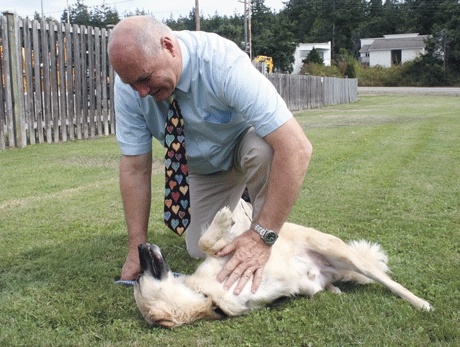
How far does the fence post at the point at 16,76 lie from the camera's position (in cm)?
927

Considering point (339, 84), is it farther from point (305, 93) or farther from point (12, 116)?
point (12, 116)

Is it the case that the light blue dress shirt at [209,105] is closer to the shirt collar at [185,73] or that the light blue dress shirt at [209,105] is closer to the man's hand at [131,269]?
the shirt collar at [185,73]

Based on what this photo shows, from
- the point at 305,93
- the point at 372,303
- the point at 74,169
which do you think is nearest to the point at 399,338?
the point at 372,303

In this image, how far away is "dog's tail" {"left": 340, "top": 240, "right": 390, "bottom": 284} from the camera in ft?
11.3

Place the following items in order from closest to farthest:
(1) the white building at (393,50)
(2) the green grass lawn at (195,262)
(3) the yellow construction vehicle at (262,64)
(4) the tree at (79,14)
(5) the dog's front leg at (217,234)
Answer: (2) the green grass lawn at (195,262) → (5) the dog's front leg at (217,234) → (3) the yellow construction vehicle at (262,64) → (4) the tree at (79,14) → (1) the white building at (393,50)

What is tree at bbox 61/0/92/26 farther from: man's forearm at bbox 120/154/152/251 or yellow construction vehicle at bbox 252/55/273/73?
man's forearm at bbox 120/154/152/251

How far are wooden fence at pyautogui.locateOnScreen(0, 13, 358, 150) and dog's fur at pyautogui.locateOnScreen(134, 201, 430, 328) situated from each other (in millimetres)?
6592

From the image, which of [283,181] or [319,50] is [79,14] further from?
[283,181]

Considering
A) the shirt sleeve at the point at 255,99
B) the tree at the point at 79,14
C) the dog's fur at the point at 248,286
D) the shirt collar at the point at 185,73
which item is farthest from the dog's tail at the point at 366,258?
the tree at the point at 79,14

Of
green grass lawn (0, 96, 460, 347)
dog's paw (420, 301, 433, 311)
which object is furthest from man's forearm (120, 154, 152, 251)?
dog's paw (420, 301, 433, 311)

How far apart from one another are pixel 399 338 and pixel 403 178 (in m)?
4.33

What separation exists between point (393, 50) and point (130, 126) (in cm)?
8289

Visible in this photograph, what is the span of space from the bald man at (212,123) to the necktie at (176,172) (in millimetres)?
72

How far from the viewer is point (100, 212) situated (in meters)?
5.17
